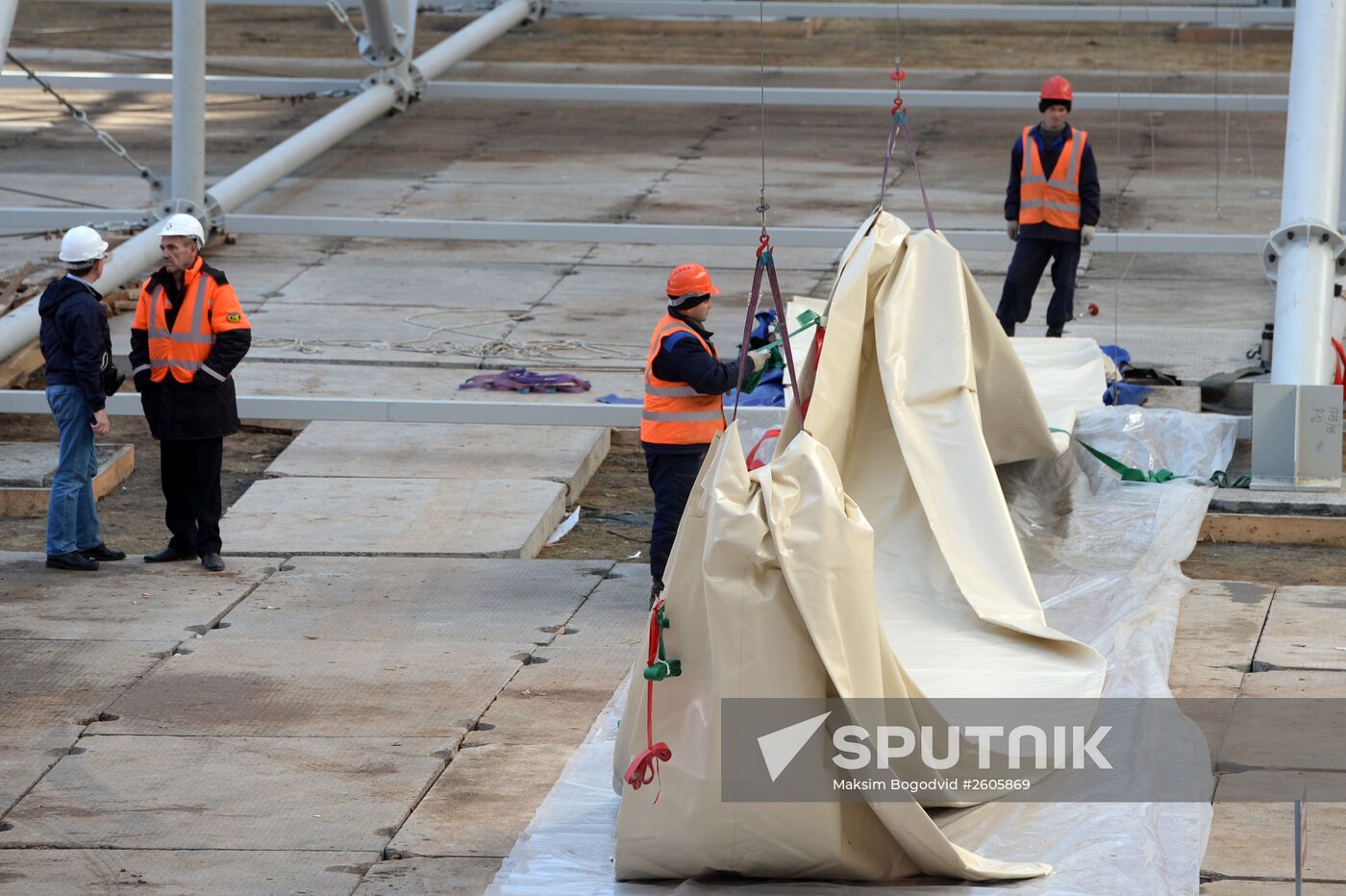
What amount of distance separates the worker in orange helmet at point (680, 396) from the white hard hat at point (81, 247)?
2855mm

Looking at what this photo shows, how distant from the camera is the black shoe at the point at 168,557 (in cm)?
981

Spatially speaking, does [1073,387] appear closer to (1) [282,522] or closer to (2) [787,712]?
(1) [282,522]

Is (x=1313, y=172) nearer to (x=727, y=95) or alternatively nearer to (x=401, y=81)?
(x=727, y=95)

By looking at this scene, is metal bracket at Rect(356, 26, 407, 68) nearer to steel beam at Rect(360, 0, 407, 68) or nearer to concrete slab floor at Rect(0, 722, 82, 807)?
steel beam at Rect(360, 0, 407, 68)

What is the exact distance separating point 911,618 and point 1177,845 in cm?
184

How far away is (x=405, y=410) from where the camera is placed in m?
11.5

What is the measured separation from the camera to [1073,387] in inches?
450

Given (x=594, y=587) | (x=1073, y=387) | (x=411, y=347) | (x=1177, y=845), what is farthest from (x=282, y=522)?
(x=1177, y=845)

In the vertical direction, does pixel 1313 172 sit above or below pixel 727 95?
below

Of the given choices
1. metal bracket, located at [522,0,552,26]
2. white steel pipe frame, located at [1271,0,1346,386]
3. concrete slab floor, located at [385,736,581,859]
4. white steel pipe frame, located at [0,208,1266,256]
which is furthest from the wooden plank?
metal bracket, located at [522,0,552,26]

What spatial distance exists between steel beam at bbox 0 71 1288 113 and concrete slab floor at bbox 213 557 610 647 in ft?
26.3

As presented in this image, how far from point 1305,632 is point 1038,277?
4.96 meters

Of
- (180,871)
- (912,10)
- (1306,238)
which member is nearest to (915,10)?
(912,10)

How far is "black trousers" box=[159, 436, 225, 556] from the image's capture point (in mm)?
9664
